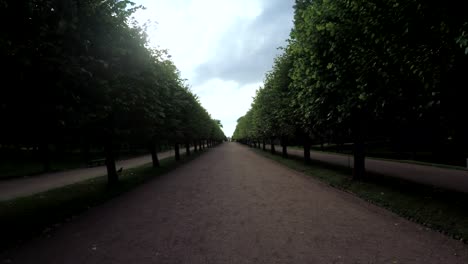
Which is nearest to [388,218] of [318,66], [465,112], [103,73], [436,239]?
[436,239]

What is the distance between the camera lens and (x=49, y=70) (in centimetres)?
646

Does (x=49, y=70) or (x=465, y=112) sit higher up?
(x=49, y=70)

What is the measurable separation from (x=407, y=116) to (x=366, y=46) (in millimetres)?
3747

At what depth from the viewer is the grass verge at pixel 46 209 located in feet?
23.5

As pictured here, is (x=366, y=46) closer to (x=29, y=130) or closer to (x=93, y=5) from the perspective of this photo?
(x=93, y=5)

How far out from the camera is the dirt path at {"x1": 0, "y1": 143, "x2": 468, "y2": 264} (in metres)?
5.33

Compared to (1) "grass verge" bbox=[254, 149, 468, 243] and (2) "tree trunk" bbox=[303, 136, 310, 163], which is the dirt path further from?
(2) "tree trunk" bbox=[303, 136, 310, 163]

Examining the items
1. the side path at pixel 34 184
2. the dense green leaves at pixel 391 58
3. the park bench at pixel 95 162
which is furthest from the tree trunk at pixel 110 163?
the park bench at pixel 95 162

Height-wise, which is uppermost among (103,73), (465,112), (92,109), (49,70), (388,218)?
(103,73)

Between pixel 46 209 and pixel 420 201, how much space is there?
12957 millimetres

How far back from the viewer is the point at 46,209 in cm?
945

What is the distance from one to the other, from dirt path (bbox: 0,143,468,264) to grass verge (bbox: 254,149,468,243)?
0.46m

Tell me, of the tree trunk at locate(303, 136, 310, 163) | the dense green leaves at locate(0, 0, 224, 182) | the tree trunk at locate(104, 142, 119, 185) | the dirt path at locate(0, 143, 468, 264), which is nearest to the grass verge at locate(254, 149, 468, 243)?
the dirt path at locate(0, 143, 468, 264)

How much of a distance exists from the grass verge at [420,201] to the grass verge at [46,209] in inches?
404
